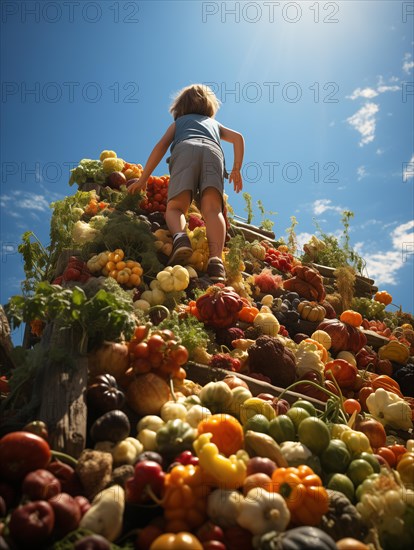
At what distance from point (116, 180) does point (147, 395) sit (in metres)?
6.17

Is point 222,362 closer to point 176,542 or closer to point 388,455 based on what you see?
point 388,455

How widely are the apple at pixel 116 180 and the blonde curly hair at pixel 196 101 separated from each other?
1.97 meters

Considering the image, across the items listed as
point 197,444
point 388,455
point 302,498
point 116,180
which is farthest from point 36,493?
point 116,180

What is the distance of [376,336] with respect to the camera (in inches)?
241

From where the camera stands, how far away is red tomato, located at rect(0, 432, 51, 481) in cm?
204

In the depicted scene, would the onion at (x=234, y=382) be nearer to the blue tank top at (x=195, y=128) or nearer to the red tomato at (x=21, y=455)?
the red tomato at (x=21, y=455)

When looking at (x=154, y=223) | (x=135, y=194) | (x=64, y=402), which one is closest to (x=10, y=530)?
(x=64, y=402)

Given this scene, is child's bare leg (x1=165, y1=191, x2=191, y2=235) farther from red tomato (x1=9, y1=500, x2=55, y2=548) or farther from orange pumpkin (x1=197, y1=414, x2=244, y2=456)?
red tomato (x1=9, y1=500, x2=55, y2=548)

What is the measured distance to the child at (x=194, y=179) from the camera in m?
5.70

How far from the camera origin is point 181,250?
5.40 metres

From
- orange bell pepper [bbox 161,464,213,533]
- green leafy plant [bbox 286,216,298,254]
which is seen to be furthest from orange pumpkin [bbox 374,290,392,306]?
orange bell pepper [bbox 161,464,213,533]

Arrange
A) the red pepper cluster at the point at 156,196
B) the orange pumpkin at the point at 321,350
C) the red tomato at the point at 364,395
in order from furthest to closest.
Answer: the red pepper cluster at the point at 156,196 < the orange pumpkin at the point at 321,350 < the red tomato at the point at 364,395

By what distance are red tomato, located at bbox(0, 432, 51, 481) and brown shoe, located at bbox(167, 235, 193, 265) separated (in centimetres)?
349

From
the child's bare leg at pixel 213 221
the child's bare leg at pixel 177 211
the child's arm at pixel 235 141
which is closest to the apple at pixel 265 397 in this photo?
the child's bare leg at pixel 213 221
